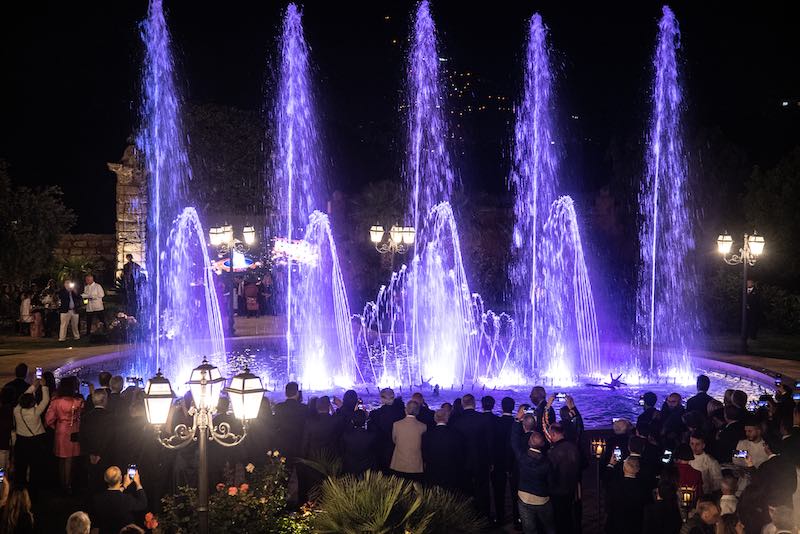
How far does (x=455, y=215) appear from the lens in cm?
4091

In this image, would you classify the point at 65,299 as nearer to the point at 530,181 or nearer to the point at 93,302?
the point at 93,302

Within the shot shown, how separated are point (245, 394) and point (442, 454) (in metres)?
2.83

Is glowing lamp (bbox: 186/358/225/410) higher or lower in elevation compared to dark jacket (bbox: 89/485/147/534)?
higher

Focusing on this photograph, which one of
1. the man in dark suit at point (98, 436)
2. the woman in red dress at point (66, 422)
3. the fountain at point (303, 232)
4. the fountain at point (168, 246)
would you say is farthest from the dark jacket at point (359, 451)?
the fountain at point (168, 246)

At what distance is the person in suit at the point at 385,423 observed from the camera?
10.7 meters

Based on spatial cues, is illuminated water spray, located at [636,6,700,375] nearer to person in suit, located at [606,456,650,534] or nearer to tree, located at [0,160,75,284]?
person in suit, located at [606,456,650,534]

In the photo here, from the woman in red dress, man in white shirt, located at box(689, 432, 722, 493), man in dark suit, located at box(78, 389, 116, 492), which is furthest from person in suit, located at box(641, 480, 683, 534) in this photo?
the woman in red dress

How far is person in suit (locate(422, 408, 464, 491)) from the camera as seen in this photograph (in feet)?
34.1

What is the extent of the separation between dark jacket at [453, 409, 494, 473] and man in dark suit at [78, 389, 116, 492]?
381 centimetres

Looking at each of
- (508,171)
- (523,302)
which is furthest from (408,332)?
(508,171)

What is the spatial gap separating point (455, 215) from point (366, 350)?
16.9 m

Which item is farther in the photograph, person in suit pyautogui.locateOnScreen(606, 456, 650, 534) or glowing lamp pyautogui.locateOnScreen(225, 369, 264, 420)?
person in suit pyautogui.locateOnScreen(606, 456, 650, 534)

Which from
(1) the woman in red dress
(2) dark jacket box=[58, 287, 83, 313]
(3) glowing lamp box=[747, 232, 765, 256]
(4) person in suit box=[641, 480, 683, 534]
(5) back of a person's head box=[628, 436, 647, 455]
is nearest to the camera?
(4) person in suit box=[641, 480, 683, 534]

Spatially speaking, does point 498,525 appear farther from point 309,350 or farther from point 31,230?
point 31,230
